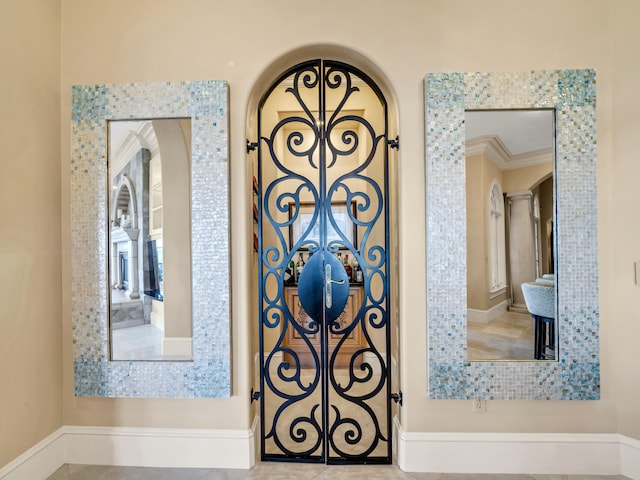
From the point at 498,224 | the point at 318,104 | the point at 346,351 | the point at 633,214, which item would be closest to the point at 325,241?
the point at 318,104

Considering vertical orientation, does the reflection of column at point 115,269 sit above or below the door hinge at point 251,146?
below

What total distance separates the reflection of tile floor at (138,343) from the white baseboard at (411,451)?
1.47 feet

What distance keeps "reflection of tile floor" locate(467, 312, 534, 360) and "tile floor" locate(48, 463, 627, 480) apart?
68cm

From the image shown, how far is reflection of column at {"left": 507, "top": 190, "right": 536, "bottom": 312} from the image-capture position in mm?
1932

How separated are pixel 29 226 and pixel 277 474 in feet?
6.49

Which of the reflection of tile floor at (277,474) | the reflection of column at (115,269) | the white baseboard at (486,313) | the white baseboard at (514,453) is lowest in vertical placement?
the reflection of tile floor at (277,474)

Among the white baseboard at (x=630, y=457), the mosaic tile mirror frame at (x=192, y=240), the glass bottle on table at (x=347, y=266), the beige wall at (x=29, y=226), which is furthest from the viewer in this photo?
the glass bottle on table at (x=347, y=266)

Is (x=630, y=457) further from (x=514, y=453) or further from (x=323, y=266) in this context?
(x=323, y=266)

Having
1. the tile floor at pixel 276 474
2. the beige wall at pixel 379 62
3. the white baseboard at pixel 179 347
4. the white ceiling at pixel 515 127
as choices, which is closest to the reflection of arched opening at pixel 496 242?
the white ceiling at pixel 515 127

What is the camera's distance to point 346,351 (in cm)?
316

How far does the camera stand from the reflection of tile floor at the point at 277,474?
1865 millimetres

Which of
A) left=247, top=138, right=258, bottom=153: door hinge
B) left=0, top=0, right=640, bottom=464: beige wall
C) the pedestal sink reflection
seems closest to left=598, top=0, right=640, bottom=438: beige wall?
left=0, top=0, right=640, bottom=464: beige wall

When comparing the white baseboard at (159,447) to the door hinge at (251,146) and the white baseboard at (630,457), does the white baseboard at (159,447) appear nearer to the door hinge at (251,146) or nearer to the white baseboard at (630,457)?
the door hinge at (251,146)

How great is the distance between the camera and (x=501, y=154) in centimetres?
192
